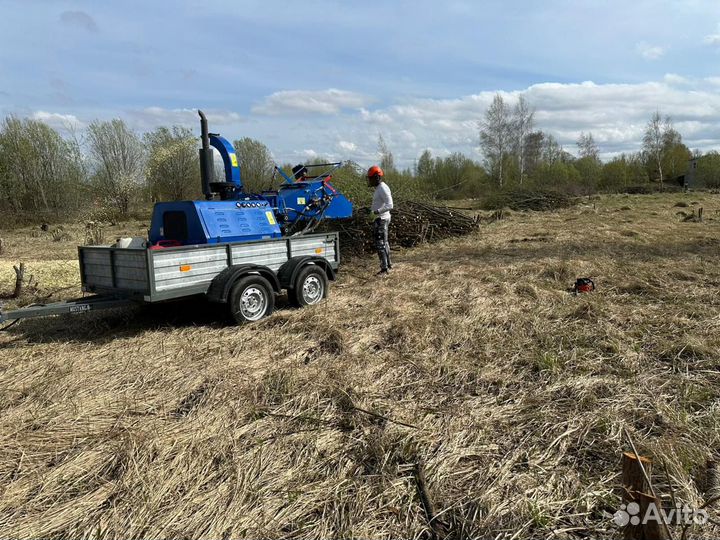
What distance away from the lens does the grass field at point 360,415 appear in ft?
8.32

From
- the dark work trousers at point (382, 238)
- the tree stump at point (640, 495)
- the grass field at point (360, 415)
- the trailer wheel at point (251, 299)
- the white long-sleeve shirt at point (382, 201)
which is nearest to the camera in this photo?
the tree stump at point (640, 495)

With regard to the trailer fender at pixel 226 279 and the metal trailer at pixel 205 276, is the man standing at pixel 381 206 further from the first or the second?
the trailer fender at pixel 226 279

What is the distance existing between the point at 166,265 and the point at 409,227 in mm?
8834

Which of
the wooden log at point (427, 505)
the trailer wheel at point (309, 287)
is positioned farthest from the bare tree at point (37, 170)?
the wooden log at point (427, 505)

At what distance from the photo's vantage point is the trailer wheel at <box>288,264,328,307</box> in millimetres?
6598

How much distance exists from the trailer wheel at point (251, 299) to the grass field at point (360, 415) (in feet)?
0.66

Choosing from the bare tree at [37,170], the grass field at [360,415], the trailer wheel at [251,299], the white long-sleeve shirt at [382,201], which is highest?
the bare tree at [37,170]

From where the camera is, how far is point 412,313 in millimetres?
6168

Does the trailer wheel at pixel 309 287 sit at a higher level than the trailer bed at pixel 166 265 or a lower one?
lower

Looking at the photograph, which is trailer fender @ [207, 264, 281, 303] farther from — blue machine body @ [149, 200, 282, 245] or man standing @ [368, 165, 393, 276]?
man standing @ [368, 165, 393, 276]

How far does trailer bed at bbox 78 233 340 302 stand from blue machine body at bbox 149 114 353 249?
328 mm

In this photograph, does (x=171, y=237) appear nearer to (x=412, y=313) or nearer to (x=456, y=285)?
Result: (x=412, y=313)

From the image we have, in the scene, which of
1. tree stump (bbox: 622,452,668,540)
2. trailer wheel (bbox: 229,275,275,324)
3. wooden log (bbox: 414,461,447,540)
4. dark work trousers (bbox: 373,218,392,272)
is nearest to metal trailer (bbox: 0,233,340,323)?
trailer wheel (bbox: 229,275,275,324)

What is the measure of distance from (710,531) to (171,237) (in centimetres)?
608
